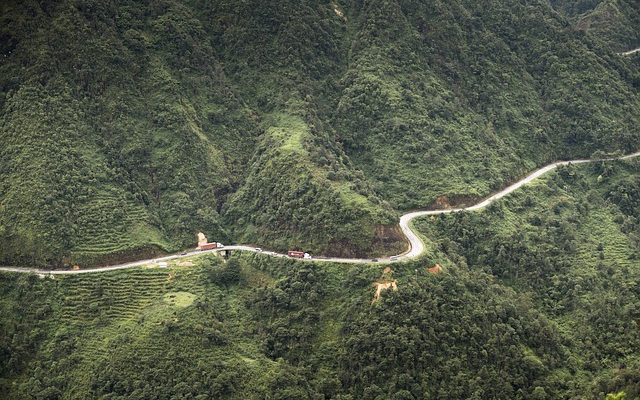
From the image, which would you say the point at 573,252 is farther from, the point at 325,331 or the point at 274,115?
the point at 274,115

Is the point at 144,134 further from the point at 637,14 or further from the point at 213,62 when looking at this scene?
the point at 637,14

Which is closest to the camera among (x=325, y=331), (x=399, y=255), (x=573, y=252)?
(x=325, y=331)

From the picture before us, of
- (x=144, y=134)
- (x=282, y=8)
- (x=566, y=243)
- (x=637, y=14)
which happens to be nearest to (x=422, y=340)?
(x=566, y=243)

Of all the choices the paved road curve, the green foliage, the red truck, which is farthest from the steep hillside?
the red truck

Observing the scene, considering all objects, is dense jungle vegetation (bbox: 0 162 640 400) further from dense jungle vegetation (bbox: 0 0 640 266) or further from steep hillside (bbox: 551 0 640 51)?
steep hillside (bbox: 551 0 640 51)

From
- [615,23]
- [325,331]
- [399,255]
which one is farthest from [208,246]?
[615,23]

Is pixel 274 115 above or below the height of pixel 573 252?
above
